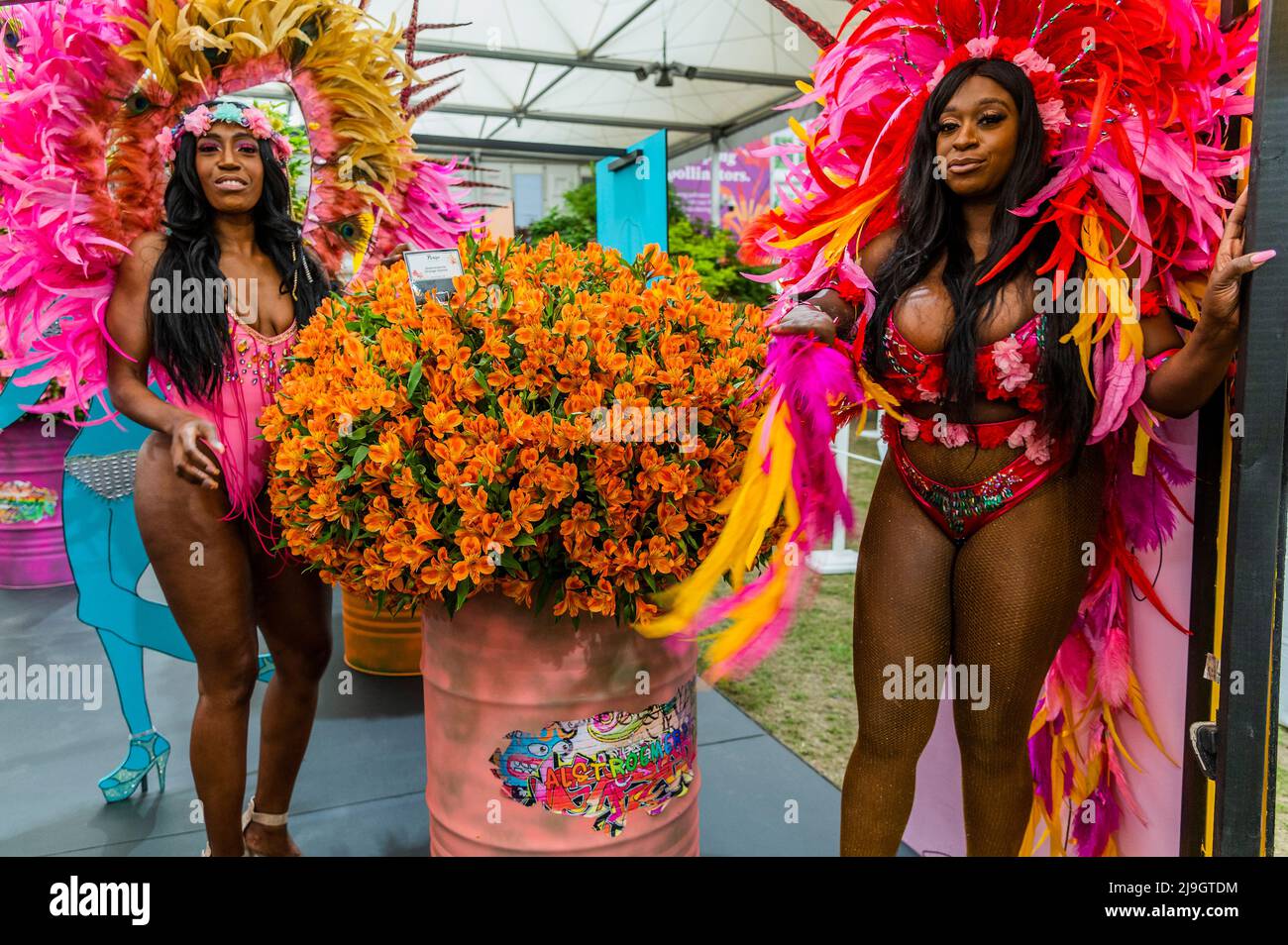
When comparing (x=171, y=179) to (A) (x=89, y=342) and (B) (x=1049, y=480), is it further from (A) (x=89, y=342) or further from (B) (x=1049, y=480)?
(B) (x=1049, y=480)

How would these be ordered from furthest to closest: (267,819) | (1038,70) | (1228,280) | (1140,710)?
(267,819) < (1140,710) < (1038,70) < (1228,280)

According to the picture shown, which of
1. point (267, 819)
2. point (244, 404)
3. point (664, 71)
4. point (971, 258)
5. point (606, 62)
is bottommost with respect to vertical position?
point (267, 819)

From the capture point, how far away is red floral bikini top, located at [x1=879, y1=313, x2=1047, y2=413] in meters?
1.29

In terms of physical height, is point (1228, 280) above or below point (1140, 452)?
above

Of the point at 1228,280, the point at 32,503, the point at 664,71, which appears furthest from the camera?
the point at 664,71

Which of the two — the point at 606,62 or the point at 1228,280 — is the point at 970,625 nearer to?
the point at 1228,280

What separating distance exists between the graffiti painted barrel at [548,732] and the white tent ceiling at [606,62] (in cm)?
565

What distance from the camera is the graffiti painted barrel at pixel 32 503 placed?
3941mm

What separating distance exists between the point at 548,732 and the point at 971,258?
103 cm

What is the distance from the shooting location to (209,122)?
1.80 metres

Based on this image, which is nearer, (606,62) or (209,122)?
(209,122)

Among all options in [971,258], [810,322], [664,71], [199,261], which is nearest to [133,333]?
[199,261]
